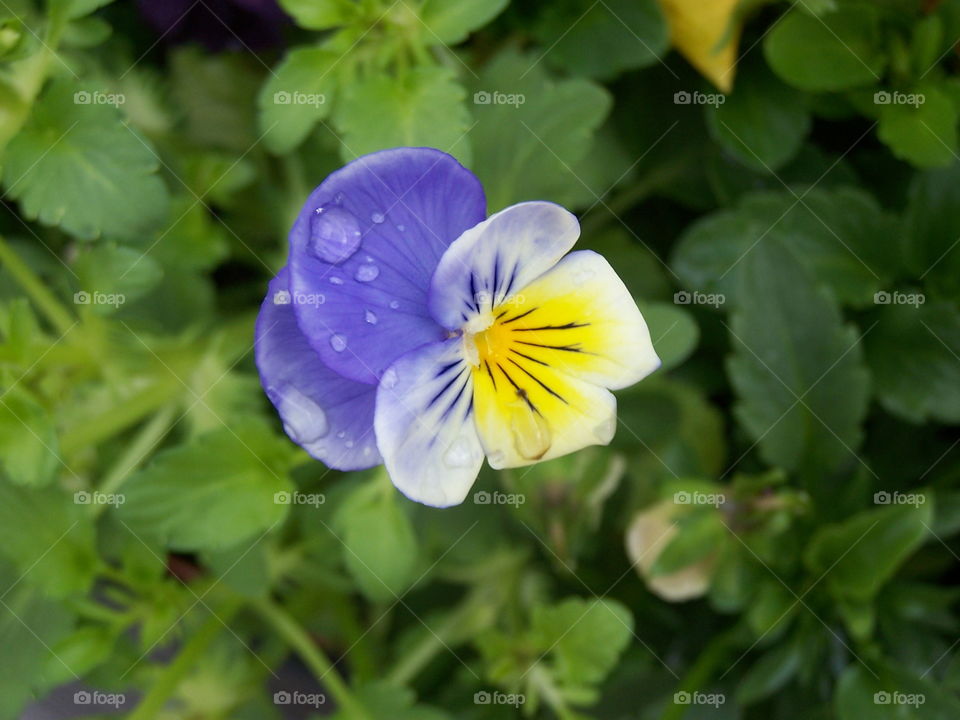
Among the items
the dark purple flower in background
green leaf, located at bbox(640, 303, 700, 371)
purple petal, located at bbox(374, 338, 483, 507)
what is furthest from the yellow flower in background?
purple petal, located at bbox(374, 338, 483, 507)

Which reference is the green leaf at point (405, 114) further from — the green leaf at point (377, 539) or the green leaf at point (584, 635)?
the green leaf at point (584, 635)

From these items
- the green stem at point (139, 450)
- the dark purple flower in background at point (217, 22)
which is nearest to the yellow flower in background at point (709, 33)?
the dark purple flower in background at point (217, 22)

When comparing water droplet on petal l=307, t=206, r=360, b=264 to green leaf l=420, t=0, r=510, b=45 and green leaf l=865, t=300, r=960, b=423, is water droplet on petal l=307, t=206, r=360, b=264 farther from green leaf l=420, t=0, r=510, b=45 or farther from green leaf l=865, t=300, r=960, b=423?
green leaf l=865, t=300, r=960, b=423

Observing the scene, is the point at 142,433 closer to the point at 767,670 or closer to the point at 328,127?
the point at 328,127

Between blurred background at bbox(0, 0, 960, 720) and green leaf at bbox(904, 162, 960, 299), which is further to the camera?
green leaf at bbox(904, 162, 960, 299)

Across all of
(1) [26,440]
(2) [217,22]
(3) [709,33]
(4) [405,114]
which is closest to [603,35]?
(3) [709,33]

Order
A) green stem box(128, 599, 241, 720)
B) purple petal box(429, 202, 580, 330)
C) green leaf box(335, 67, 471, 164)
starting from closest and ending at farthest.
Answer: purple petal box(429, 202, 580, 330) < green leaf box(335, 67, 471, 164) < green stem box(128, 599, 241, 720)
